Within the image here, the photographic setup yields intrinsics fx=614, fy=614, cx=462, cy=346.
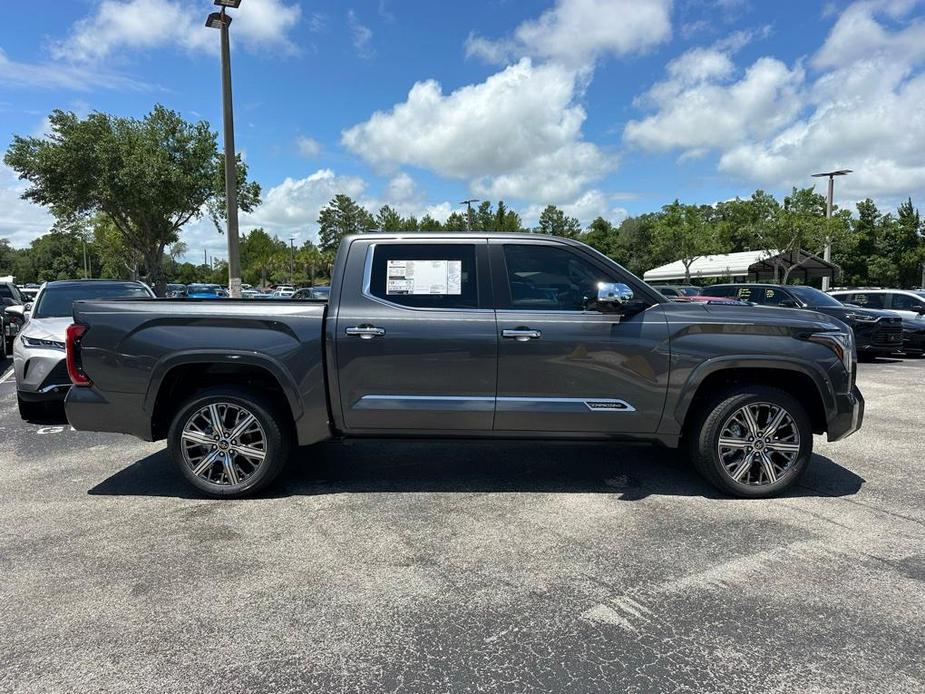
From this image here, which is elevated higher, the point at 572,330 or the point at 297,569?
the point at 572,330

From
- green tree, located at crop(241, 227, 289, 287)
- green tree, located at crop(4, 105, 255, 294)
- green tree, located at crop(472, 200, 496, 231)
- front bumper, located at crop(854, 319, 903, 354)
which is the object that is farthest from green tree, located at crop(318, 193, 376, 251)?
front bumper, located at crop(854, 319, 903, 354)

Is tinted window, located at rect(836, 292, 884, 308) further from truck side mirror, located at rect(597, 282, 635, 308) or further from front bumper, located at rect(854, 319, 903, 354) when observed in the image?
truck side mirror, located at rect(597, 282, 635, 308)

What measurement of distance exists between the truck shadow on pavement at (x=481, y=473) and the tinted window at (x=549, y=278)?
1.04 meters

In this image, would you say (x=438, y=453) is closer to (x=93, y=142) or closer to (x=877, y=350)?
(x=877, y=350)

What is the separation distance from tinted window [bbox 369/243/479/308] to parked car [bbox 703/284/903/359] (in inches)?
390

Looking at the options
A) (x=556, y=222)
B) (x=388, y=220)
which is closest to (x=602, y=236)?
(x=556, y=222)

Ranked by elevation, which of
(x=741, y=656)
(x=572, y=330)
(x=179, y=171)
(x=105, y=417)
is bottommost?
(x=741, y=656)

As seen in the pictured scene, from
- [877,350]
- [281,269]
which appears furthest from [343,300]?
[281,269]

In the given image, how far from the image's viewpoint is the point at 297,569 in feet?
11.4

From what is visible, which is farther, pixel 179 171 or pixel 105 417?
pixel 179 171

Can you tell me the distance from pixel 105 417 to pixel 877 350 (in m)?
14.2

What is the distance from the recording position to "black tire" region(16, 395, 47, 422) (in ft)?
21.3

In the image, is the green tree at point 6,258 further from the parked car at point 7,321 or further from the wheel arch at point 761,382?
the wheel arch at point 761,382

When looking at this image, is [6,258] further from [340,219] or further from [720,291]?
[720,291]
